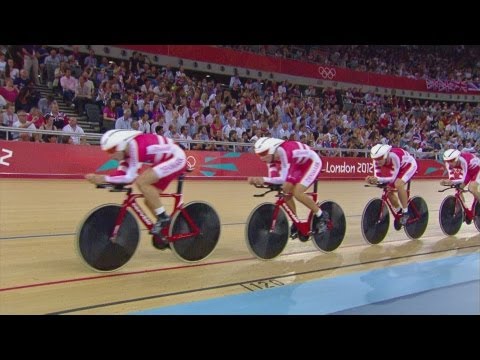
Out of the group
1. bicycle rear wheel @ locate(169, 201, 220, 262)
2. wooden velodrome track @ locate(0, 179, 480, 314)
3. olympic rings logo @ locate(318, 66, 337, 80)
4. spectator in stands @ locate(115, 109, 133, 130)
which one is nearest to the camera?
wooden velodrome track @ locate(0, 179, 480, 314)

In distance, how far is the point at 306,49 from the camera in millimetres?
17234

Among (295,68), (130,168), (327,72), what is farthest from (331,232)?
(327,72)

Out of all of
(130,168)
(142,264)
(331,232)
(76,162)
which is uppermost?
(130,168)

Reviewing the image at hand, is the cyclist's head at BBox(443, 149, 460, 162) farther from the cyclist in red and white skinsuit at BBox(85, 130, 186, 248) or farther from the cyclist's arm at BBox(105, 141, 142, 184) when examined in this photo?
the cyclist's arm at BBox(105, 141, 142, 184)

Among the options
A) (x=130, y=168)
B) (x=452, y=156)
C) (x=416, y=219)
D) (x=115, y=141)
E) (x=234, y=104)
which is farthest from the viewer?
(x=234, y=104)

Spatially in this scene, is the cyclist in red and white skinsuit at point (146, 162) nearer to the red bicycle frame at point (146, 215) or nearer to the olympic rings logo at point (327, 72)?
the red bicycle frame at point (146, 215)

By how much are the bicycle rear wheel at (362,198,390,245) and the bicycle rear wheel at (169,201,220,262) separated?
71.8 inches

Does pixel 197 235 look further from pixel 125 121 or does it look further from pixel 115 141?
pixel 125 121

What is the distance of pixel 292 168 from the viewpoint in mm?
4184

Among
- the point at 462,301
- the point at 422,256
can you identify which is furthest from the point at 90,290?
the point at 422,256

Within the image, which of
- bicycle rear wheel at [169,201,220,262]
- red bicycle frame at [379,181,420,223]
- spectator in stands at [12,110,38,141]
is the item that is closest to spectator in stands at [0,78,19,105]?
spectator in stands at [12,110,38,141]

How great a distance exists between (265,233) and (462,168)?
120 inches

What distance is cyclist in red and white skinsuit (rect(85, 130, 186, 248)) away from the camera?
3.30m

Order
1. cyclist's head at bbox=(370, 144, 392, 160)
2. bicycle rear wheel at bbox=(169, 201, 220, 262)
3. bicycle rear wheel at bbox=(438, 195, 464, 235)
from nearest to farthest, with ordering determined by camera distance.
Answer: bicycle rear wheel at bbox=(169, 201, 220, 262)
cyclist's head at bbox=(370, 144, 392, 160)
bicycle rear wheel at bbox=(438, 195, 464, 235)
